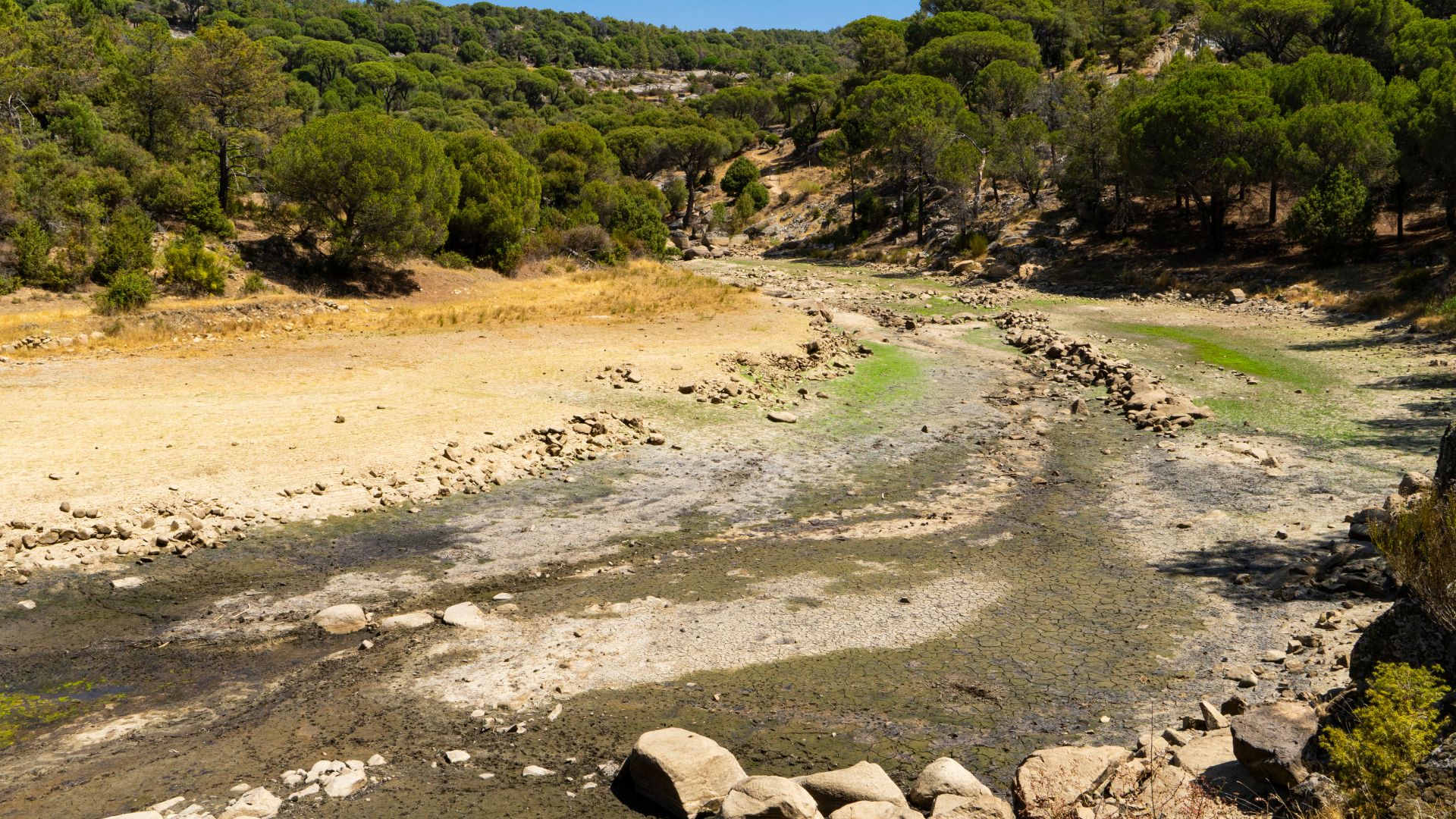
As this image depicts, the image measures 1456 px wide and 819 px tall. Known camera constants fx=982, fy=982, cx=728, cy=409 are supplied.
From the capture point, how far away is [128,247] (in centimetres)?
3625

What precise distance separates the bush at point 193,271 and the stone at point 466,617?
29216 millimetres

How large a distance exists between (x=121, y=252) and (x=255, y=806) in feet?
112

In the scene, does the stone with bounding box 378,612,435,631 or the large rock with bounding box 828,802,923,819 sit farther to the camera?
the stone with bounding box 378,612,435,631

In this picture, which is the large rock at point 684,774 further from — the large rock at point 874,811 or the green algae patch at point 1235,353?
the green algae patch at point 1235,353

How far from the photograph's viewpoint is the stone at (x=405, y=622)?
13.0 meters

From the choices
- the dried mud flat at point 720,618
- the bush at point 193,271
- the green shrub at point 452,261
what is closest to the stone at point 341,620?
the dried mud flat at point 720,618

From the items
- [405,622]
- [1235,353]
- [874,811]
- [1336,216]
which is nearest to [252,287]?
[405,622]

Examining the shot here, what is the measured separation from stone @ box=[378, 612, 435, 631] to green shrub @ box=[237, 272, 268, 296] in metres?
29.5

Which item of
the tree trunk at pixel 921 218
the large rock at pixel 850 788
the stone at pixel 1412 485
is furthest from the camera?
the tree trunk at pixel 921 218

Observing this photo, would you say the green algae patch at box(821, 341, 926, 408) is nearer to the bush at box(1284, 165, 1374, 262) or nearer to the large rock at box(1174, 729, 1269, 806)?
the large rock at box(1174, 729, 1269, 806)

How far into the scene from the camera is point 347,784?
9148 millimetres

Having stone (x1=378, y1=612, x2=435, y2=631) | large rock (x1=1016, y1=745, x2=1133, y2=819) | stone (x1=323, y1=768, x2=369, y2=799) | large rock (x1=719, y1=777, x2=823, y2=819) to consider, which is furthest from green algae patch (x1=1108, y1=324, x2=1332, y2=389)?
stone (x1=323, y1=768, x2=369, y2=799)

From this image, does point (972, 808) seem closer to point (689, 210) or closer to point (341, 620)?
point (341, 620)

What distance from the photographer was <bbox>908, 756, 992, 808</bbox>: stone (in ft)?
27.6
